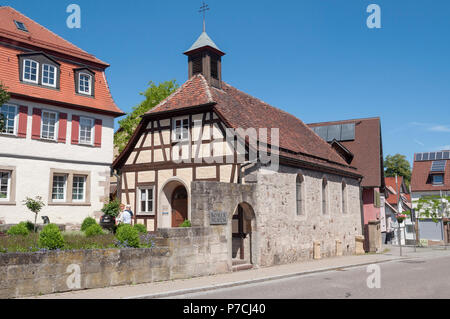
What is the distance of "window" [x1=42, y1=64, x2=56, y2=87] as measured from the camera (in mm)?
20344

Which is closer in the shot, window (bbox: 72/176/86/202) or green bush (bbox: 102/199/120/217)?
green bush (bbox: 102/199/120/217)

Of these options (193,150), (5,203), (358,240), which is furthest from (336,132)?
(5,203)

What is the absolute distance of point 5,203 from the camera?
1817 cm

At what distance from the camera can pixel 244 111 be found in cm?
1970

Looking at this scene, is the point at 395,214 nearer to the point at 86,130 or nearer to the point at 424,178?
the point at 424,178

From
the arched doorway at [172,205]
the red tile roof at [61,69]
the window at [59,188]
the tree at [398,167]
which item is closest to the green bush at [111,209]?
the window at [59,188]

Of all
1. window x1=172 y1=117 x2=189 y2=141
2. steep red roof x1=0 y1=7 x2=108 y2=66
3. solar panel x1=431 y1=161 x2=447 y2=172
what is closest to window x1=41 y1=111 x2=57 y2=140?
steep red roof x1=0 y1=7 x2=108 y2=66

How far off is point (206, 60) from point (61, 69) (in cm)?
721

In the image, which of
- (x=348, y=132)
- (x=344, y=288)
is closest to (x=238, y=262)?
(x=344, y=288)

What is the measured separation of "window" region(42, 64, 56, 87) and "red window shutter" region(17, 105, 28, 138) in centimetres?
177

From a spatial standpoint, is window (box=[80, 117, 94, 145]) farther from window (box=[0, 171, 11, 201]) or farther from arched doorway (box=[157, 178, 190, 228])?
arched doorway (box=[157, 178, 190, 228])

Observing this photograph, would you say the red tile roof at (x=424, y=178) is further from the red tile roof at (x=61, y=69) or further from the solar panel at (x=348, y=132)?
the red tile roof at (x=61, y=69)

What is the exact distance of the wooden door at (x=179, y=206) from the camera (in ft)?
61.3
